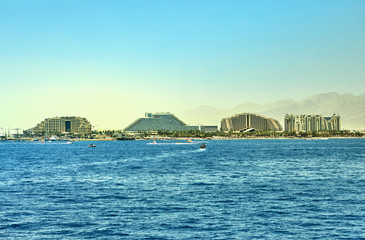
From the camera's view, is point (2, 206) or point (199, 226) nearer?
point (199, 226)

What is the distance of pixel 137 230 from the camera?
32.7m

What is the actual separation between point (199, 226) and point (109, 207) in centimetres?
1115

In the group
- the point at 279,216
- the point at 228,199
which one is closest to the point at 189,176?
the point at 228,199

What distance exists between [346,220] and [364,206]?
675 cm

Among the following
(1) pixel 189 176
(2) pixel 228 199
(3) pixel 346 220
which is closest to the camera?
(3) pixel 346 220

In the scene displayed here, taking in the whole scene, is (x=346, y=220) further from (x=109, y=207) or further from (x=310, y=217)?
(x=109, y=207)

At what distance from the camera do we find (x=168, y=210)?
39.6 metres

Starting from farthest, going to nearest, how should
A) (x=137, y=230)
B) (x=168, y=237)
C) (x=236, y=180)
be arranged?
(x=236, y=180) → (x=137, y=230) → (x=168, y=237)

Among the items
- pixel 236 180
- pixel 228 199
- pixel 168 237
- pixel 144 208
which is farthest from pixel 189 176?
pixel 168 237

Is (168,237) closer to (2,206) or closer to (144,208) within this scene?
(144,208)

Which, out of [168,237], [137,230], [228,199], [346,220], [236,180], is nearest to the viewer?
[168,237]

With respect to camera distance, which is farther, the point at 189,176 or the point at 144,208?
the point at 189,176

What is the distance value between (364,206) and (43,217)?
2915 cm

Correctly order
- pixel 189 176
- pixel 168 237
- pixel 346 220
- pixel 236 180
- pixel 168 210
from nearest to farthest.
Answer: pixel 168 237, pixel 346 220, pixel 168 210, pixel 236 180, pixel 189 176
